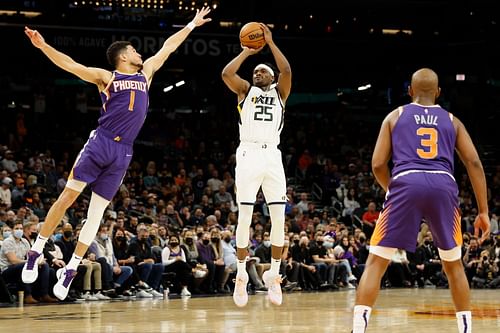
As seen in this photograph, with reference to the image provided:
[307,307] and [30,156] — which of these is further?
[30,156]

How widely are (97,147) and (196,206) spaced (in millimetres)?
12392

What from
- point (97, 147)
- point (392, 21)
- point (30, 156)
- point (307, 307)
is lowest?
point (307, 307)

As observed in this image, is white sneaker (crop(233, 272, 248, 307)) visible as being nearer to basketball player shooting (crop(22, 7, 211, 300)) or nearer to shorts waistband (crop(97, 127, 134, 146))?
basketball player shooting (crop(22, 7, 211, 300))

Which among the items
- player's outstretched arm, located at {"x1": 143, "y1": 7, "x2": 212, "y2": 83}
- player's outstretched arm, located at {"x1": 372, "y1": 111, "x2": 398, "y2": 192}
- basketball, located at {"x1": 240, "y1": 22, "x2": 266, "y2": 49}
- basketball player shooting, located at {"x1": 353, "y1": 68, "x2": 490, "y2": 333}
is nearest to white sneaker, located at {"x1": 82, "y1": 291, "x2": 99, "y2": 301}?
player's outstretched arm, located at {"x1": 143, "y1": 7, "x2": 212, "y2": 83}

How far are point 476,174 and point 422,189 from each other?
1.57 ft

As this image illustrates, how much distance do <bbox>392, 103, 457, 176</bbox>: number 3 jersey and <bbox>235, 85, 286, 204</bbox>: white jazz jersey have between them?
119 inches

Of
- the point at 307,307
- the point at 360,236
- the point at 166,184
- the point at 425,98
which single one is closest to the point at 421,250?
the point at 360,236

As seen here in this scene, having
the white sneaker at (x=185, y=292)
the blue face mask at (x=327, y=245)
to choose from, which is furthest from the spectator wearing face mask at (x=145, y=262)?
the blue face mask at (x=327, y=245)

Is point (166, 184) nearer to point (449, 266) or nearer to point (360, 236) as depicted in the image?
point (360, 236)

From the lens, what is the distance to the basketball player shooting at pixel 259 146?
9.87 meters

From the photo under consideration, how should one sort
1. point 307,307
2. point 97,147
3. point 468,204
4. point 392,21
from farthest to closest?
1. point 392,21
2. point 468,204
3. point 307,307
4. point 97,147

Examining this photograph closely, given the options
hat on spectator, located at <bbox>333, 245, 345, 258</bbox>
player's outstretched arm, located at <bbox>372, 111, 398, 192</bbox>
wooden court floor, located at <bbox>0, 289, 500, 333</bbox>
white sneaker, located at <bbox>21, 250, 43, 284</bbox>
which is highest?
player's outstretched arm, located at <bbox>372, 111, 398, 192</bbox>

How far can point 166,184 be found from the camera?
22.8 m

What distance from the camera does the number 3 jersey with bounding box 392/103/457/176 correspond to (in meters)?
6.95
